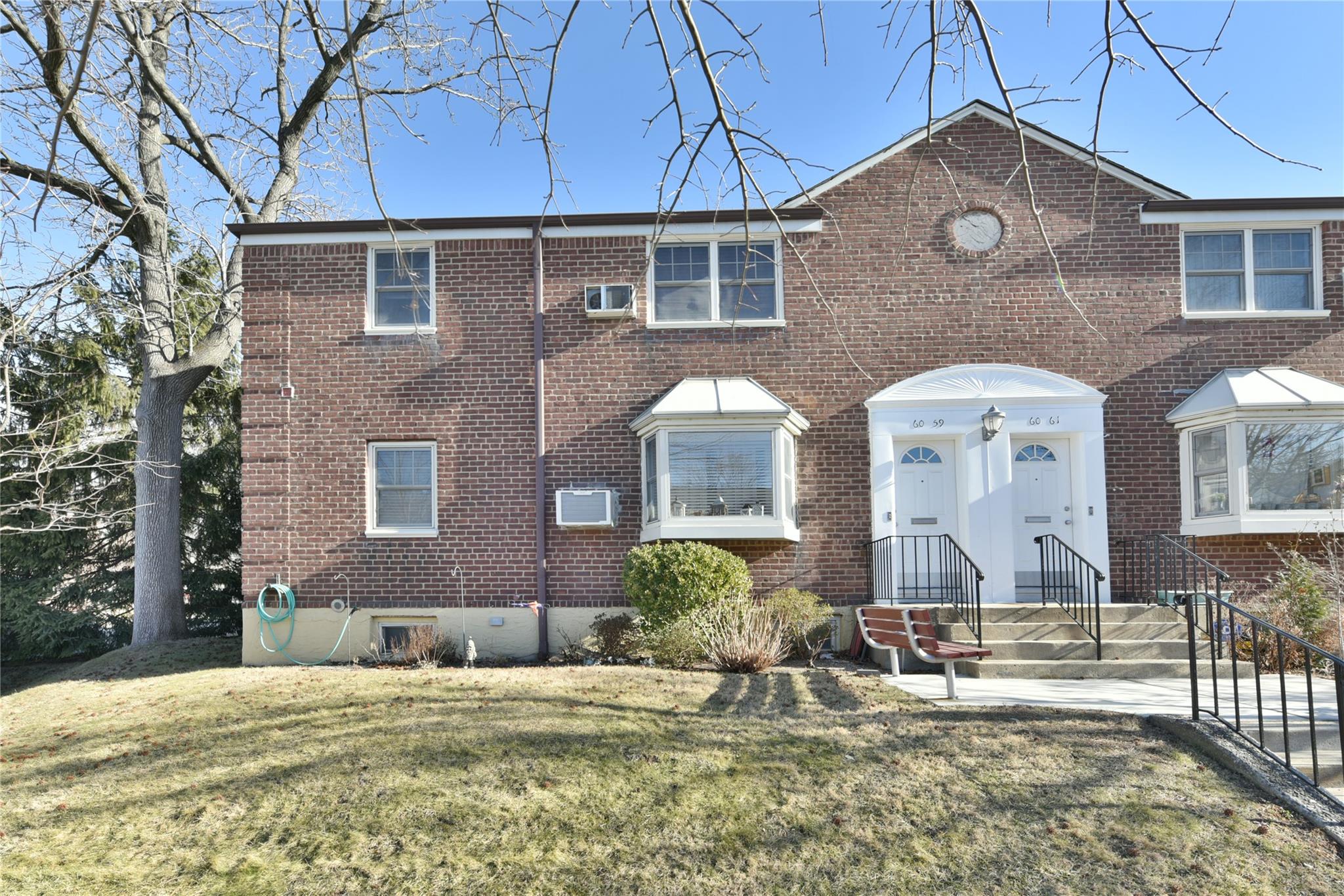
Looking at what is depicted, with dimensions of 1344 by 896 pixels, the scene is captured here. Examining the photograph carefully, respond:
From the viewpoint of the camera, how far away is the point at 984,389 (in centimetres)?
1218

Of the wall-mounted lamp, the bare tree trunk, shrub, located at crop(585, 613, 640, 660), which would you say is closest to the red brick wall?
shrub, located at crop(585, 613, 640, 660)

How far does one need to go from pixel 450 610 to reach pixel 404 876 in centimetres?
723

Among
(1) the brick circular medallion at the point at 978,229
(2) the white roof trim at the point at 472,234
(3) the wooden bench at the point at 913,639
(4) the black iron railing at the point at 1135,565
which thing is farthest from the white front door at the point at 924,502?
(2) the white roof trim at the point at 472,234

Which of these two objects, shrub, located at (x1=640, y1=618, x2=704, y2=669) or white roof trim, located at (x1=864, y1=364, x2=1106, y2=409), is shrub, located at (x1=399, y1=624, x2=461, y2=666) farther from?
white roof trim, located at (x1=864, y1=364, x2=1106, y2=409)

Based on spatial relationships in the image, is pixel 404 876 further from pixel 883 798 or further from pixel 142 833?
pixel 883 798

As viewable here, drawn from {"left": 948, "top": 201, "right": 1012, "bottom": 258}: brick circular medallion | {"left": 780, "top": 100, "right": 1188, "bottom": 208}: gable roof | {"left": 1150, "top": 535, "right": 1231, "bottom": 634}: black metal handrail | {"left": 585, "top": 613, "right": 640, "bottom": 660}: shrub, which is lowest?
{"left": 585, "top": 613, "right": 640, "bottom": 660}: shrub

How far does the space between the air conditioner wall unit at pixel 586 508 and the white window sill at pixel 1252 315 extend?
26.0ft

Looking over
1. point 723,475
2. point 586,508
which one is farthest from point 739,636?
point 586,508

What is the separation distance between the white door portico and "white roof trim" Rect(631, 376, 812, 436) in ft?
4.11

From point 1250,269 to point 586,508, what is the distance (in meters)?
9.28

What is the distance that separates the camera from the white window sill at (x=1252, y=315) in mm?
12227

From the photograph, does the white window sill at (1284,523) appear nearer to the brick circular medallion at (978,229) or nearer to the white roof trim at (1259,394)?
the white roof trim at (1259,394)

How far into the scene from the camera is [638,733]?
7164mm

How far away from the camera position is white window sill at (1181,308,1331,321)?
12227mm
